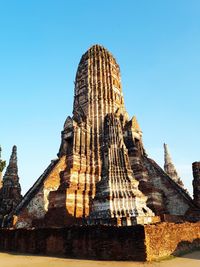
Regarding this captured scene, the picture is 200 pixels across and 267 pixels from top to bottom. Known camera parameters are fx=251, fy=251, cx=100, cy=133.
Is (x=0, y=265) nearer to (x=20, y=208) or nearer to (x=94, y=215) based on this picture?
(x=94, y=215)

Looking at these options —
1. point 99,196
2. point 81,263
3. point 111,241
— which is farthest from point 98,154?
point 81,263

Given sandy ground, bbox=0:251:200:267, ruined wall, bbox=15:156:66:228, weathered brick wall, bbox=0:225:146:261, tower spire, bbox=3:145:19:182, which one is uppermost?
tower spire, bbox=3:145:19:182

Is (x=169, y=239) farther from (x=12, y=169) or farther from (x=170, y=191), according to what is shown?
(x=12, y=169)

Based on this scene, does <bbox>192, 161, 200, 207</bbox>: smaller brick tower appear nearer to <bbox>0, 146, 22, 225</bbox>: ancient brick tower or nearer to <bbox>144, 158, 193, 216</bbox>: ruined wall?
<bbox>144, 158, 193, 216</bbox>: ruined wall

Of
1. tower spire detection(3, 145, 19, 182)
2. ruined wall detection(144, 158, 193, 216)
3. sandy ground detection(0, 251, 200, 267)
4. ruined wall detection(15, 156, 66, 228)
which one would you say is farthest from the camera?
tower spire detection(3, 145, 19, 182)

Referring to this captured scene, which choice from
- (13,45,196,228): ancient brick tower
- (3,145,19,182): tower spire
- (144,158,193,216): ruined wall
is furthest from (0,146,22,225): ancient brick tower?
(144,158,193,216): ruined wall

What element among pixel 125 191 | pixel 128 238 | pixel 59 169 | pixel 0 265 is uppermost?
pixel 59 169

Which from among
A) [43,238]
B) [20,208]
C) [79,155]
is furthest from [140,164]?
[43,238]

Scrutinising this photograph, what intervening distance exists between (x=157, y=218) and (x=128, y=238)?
5.00 m

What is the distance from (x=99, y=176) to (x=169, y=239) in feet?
31.9

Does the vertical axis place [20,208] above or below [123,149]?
below

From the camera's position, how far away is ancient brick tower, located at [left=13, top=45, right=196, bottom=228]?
1258 cm

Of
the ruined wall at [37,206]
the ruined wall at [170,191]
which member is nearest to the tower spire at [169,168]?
the ruined wall at [170,191]

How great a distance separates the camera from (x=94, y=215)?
40.3 ft
